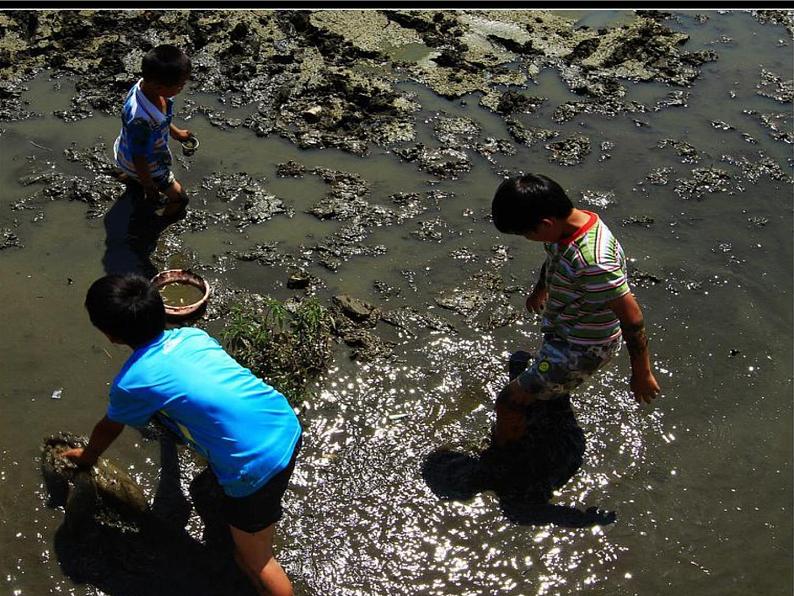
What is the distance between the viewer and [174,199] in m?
5.25

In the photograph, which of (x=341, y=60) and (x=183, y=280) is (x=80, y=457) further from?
(x=341, y=60)

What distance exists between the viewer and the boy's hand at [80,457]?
3252 millimetres

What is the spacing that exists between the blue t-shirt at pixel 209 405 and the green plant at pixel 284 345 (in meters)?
1.25

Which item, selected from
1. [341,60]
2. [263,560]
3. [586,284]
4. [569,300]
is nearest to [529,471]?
[569,300]

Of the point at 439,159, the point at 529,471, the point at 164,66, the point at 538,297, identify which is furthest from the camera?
the point at 439,159

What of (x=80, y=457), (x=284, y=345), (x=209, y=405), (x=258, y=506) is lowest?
(x=284, y=345)

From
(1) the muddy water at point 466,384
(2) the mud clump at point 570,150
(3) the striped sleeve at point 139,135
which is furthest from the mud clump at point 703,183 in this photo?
(3) the striped sleeve at point 139,135

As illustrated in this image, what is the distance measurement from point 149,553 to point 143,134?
102 inches

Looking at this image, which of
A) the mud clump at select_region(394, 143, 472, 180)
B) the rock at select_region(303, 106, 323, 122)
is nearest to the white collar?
the rock at select_region(303, 106, 323, 122)

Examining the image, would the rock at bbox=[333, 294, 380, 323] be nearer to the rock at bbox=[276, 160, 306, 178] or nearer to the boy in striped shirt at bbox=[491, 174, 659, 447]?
the boy in striped shirt at bbox=[491, 174, 659, 447]

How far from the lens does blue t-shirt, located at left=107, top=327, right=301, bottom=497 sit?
109 inches

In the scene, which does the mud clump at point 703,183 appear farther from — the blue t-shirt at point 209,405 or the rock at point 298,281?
the blue t-shirt at point 209,405

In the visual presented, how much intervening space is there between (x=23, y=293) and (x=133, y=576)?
2214 mm

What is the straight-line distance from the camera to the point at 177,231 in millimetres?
5262
